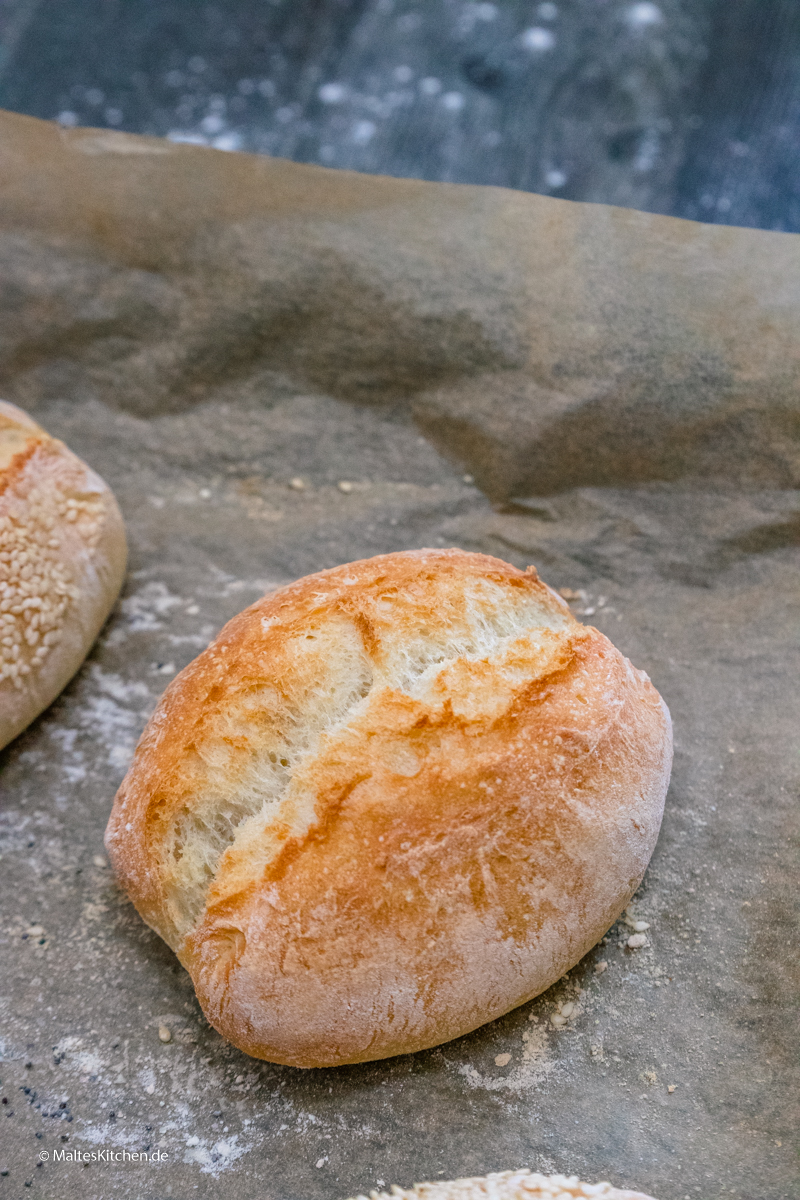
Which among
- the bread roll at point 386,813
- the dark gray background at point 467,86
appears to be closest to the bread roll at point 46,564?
the bread roll at point 386,813

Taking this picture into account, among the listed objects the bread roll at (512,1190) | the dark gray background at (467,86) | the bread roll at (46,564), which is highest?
the dark gray background at (467,86)

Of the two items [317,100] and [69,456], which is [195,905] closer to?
[69,456]

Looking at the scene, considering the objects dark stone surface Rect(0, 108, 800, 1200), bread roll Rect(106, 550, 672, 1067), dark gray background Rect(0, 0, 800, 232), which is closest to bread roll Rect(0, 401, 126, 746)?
dark stone surface Rect(0, 108, 800, 1200)

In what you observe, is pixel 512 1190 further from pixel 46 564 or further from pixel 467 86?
pixel 467 86

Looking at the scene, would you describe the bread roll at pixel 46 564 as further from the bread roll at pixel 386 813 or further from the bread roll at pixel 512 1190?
the bread roll at pixel 512 1190

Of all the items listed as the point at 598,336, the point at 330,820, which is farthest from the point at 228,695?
the point at 598,336

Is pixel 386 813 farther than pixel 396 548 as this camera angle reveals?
No

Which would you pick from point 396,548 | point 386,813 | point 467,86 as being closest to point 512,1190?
point 386,813
